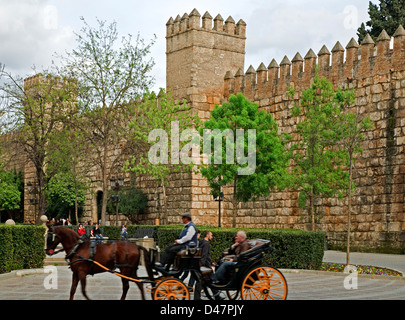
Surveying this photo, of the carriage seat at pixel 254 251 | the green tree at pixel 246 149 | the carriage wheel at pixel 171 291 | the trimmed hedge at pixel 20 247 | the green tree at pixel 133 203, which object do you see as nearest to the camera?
the carriage wheel at pixel 171 291

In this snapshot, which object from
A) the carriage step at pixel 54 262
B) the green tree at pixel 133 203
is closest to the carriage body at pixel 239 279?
the carriage step at pixel 54 262

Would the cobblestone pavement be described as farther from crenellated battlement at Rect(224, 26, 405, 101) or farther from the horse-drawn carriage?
crenellated battlement at Rect(224, 26, 405, 101)

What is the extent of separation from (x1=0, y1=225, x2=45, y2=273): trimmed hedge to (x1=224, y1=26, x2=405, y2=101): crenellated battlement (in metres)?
12.5

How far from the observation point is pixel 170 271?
9.39m

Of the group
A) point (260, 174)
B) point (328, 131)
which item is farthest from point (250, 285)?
point (260, 174)

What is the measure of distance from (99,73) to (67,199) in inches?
508

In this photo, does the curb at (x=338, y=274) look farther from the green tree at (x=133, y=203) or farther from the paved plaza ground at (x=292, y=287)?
the green tree at (x=133, y=203)

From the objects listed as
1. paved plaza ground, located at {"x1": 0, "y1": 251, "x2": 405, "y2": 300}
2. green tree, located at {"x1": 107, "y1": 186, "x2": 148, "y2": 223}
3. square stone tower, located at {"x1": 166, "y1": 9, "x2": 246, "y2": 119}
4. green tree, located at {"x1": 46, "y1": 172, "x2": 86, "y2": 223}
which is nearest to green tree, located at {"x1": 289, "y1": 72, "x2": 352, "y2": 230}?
paved plaza ground, located at {"x1": 0, "y1": 251, "x2": 405, "y2": 300}

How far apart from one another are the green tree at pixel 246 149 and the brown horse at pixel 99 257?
13236 mm

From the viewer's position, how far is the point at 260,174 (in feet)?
74.7

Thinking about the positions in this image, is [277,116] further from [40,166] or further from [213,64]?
[40,166]

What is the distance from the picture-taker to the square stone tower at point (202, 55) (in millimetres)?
28344

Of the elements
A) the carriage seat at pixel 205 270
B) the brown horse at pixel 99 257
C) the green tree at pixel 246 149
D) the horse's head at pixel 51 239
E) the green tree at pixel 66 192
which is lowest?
the carriage seat at pixel 205 270
